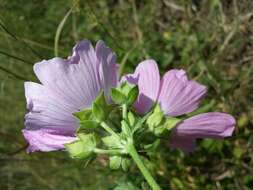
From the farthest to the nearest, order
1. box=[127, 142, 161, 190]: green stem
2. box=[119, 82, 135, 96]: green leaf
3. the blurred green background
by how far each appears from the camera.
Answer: the blurred green background < box=[119, 82, 135, 96]: green leaf < box=[127, 142, 161, 190]: green stem

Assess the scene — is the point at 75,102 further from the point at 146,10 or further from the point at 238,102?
the point at 146,10

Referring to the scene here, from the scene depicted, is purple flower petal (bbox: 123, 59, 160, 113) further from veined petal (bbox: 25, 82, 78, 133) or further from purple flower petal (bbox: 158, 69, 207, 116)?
veined petal (bbox: 25, 82, 78, 133)

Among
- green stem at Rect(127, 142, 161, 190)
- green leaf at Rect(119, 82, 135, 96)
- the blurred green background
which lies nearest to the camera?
green stem at Rect(127, 142, 161, 190)

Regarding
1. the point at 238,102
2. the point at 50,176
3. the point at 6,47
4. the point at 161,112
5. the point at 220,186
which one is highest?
the point at 6,47

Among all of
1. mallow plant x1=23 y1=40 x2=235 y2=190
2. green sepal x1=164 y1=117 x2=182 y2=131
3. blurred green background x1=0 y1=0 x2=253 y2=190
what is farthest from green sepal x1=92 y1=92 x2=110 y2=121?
blurred green background x1=0 y1=0 x2=253 y2=190

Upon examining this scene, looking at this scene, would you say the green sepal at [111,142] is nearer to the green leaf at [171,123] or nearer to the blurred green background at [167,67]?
the green leaf at [171,123]

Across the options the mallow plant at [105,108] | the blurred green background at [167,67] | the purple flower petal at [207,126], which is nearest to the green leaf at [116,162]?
the mallow plant at [105,108]

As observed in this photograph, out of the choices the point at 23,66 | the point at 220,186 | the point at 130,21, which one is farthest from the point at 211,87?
the point at 23,66
